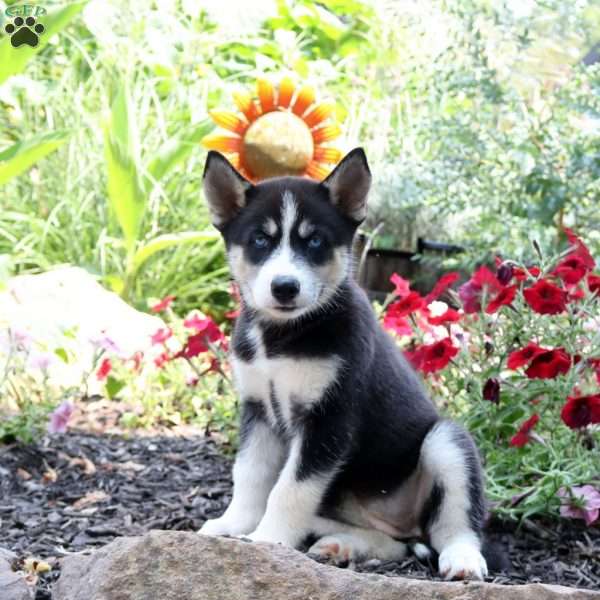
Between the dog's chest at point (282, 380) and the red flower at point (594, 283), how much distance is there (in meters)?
1.37

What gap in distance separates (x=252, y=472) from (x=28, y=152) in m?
2.58

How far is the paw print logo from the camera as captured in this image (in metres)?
5.45

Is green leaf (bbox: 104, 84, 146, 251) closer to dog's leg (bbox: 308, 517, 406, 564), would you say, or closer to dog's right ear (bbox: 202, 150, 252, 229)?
dog's right ear (bbox: 202, 150, 252, 229)

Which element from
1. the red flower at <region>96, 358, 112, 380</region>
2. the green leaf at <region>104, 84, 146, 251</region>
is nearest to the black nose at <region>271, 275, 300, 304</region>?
the red flower at <region>96, 358, 112, 380</region>

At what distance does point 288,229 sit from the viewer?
10.4 feet

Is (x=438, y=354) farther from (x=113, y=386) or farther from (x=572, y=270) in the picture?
(x=113, y=386)

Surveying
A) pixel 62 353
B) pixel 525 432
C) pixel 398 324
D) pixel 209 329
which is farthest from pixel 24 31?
pixel 525 432

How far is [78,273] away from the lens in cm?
687

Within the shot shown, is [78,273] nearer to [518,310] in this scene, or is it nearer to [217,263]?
[217,263]

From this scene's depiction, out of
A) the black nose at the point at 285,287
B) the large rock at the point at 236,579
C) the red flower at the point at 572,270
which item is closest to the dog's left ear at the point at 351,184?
the black nose at the point at 285,287

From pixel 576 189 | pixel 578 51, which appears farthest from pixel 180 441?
pixel 578 51

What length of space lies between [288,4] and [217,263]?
4347 millimetres

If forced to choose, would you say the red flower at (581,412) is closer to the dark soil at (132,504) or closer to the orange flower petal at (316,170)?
the dark soil at (132,504)

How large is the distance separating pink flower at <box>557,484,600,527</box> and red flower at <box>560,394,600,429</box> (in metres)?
0.28
